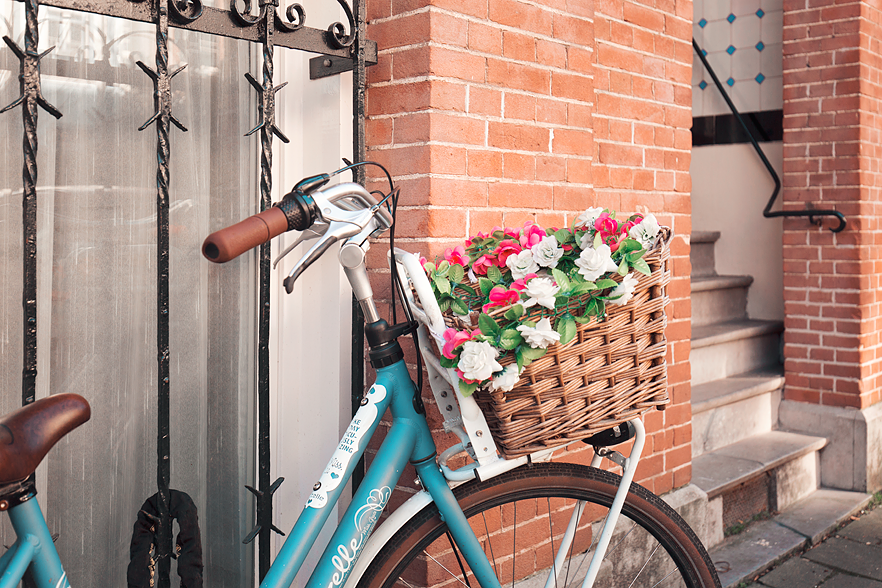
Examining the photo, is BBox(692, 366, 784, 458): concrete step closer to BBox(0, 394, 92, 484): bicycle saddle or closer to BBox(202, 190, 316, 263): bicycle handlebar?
BBox(202, 190, 316, 263): bicycle handlebar

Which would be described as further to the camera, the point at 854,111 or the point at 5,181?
the point at 854,111

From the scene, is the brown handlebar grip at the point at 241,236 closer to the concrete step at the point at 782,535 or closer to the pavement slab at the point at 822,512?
the concrete step at the point at 782,535

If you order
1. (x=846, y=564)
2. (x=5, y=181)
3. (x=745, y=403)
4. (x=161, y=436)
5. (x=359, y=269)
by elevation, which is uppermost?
(x=5, y=181)

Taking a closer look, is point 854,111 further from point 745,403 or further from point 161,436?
point 161,436

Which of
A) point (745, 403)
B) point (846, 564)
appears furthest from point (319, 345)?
point (745, 403)

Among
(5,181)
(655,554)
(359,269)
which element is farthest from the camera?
(655,554)

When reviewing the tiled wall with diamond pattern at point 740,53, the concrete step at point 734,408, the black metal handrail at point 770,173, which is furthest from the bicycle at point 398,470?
the tiled wall with diamond pattern at point 740,53

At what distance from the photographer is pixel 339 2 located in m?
2.02

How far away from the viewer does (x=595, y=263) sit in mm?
1475

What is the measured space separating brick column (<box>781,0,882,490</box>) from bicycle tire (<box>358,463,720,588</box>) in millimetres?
2214

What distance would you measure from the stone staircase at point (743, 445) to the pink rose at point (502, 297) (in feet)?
6.71

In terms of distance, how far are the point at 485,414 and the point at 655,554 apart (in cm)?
166

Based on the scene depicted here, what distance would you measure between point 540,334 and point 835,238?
3.28 metres

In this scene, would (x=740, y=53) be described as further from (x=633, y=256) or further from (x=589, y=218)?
(x=633, y=256)
